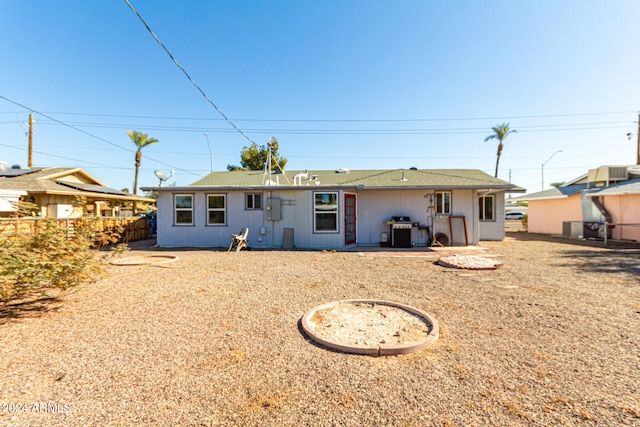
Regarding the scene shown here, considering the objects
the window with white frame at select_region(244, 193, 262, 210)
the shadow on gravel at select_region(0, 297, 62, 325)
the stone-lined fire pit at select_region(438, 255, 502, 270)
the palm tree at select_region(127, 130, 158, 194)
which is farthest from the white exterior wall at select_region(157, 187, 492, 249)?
the palm tree at select_region(127, 130, 158, 194)

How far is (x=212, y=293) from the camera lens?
16.4ft

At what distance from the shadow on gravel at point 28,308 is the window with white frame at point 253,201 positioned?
6.93 m

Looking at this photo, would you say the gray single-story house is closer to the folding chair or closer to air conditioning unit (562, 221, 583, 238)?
the folding chair

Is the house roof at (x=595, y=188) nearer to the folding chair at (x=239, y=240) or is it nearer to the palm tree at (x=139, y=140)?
the folding chair at (x=239, y=240)

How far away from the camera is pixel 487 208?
13375 mm

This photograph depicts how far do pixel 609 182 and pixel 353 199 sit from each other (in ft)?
43.7

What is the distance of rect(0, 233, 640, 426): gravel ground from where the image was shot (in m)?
2.02

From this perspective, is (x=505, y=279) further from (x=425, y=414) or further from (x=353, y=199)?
(x=353, y=199)

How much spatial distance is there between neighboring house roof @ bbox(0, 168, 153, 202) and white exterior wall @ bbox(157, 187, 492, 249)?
6688mm

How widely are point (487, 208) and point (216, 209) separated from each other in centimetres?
1233

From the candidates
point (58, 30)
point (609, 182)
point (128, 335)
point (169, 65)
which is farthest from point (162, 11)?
point (609, 182)

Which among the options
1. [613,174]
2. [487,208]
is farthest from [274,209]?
[613,174]

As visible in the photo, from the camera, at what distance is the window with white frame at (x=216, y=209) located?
36.9ft

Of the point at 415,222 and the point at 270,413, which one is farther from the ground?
the point at 415,222
